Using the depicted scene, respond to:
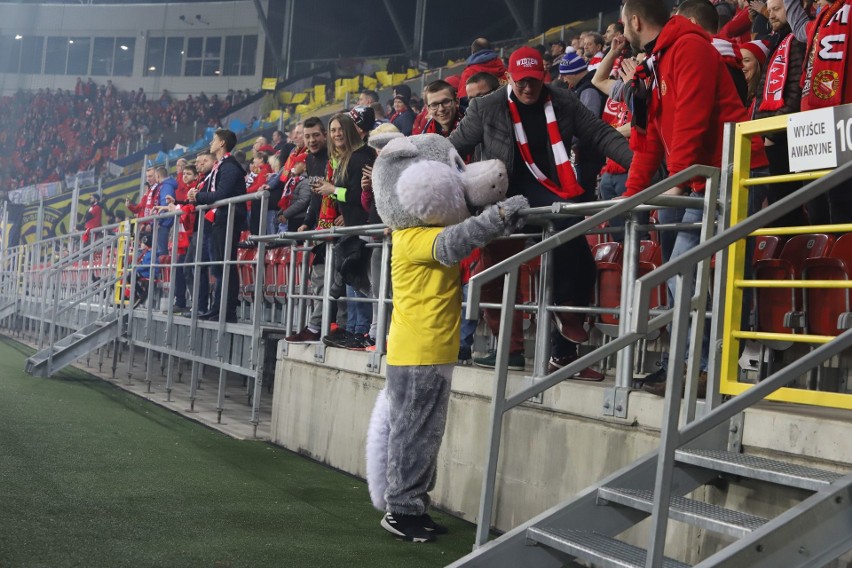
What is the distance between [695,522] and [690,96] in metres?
1.69

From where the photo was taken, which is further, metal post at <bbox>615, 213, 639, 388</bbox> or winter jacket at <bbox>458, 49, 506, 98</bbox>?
winter jacket at <bbox>458, 49, 506, 98</bbox>

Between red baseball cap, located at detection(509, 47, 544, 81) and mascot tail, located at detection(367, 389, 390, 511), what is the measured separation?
1556 millimetres

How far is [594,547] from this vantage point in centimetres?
298

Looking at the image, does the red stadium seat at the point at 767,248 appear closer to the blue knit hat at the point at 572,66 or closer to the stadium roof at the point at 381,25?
the blue knit hat at the point at 572,66

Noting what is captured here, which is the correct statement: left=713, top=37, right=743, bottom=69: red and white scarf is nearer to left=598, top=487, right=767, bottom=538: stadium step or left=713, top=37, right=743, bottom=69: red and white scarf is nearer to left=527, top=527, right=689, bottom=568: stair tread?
left=598, top=487, right=767, bottom=538: stadium step

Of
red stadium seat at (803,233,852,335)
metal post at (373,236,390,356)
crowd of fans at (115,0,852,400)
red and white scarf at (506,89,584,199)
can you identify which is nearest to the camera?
red stadium seat at (803,233,852,335)

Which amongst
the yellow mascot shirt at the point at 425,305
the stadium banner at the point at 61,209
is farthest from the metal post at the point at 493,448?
the stadium banner at the point at 61,209

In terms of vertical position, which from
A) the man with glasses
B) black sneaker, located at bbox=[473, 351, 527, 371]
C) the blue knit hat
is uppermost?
the blue knit hat

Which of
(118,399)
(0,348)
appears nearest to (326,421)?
(118,399)

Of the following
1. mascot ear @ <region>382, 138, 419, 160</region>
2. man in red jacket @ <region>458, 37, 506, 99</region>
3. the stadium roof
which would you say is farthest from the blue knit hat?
the stadium roof

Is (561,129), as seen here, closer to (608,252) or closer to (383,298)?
(608,252)

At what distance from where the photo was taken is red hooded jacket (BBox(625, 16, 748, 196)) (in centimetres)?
381

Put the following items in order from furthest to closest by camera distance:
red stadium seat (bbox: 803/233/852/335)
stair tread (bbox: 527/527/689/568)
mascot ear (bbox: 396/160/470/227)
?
mascot ear (bbox: 396/160/470/227), red stadium seat (bbox: 803/233/852/335), stair tread (bbox: 527/527/689/568)

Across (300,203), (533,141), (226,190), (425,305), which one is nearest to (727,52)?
(533,141)
